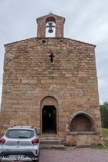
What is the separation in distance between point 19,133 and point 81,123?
4.97 m

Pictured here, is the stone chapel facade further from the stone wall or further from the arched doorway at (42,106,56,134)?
the arched doorway at (42,106,56,134)

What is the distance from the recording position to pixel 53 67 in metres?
9.27

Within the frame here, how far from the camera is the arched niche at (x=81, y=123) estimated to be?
838cm

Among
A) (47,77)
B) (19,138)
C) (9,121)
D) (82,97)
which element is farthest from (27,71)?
(19,138)

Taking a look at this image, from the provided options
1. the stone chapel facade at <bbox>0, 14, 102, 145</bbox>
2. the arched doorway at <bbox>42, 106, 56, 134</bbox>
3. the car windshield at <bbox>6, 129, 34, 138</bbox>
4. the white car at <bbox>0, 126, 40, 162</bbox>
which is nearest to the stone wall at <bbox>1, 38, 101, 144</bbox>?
the stone chapel facade at <bbox>0, 14, 102, 145</bbox>

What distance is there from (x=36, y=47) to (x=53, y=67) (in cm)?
186

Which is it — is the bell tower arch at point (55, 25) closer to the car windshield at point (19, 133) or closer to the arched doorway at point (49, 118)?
the arched doorway at point (49, 118)

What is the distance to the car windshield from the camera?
4623 millimetres

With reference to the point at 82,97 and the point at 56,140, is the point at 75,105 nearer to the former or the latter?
the point at 82,97

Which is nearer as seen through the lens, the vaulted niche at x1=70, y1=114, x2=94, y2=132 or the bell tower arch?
the vaulted niche at x1=70, y1=114, x2=94, y2=132

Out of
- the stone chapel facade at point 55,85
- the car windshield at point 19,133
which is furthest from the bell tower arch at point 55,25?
the car windshield at point 19,133

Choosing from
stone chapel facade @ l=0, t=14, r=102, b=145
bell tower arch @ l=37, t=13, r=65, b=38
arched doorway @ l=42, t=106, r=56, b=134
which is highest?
bell tower arch @ l=37, t=13, r=65, b=38

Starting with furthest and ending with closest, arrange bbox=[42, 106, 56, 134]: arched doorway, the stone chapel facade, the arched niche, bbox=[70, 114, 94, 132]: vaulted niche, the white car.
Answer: bbox=[42, 106, 56, 134]: arched doorway < bbox=[70, 114, 94, 132]: vaulted niche < the arched niche < the stone chapel facade < the white car

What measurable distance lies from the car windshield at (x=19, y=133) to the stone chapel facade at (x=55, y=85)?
3436 millimetres
